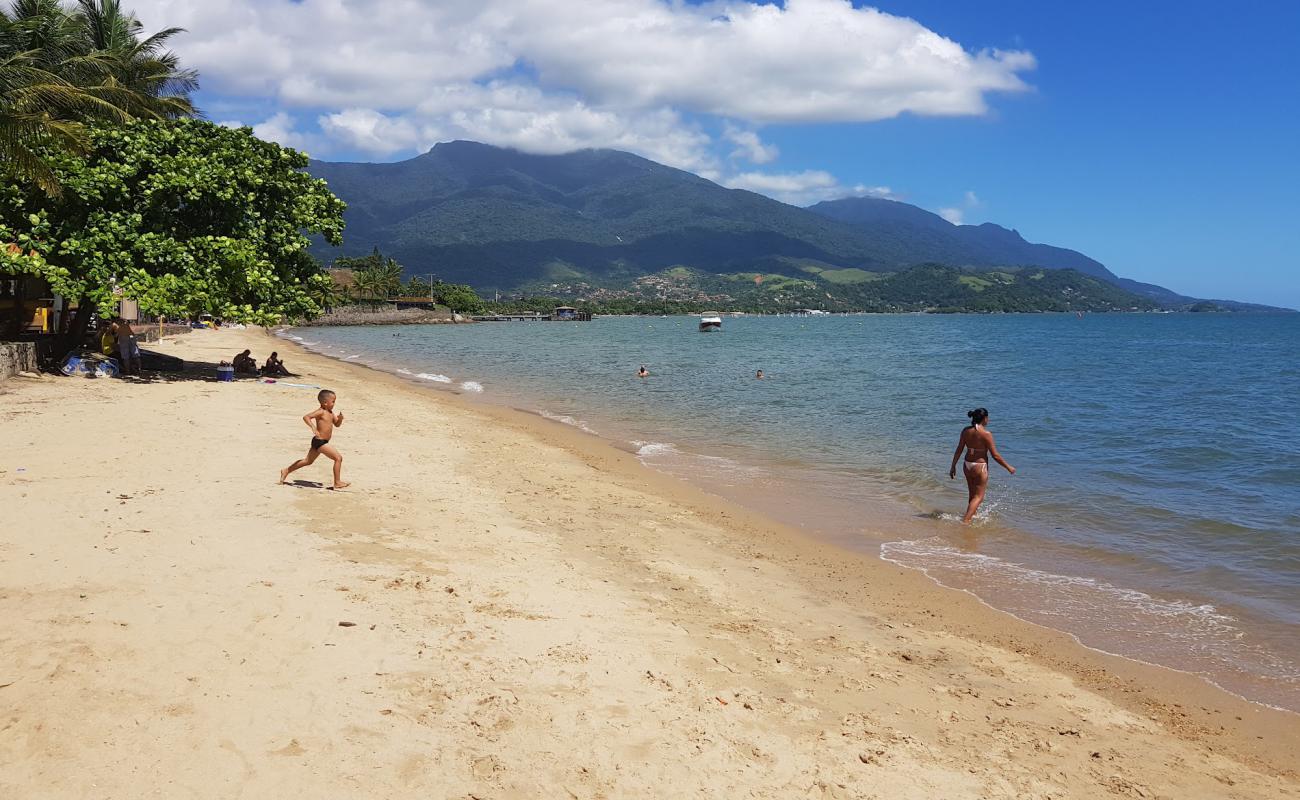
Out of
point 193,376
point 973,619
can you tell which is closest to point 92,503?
point 973,619

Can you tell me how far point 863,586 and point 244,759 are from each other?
20.8ft

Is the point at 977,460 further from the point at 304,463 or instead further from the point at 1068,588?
the point at 304,463

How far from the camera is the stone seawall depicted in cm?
1725

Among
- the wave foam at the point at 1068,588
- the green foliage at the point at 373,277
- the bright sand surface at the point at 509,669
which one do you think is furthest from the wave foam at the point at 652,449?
the green foliage at the point at 373,277

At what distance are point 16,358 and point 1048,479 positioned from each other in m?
21.9

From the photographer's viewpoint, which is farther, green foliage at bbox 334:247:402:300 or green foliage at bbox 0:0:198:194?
green foliage at bbox 334:247:402:300

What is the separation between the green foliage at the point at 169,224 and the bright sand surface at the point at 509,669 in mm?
10418

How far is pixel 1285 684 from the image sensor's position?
21.9ft

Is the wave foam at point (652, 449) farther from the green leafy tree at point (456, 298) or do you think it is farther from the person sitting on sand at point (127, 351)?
the green leafy tree at point (456, 298)

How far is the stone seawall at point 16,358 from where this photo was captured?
17.2 metres

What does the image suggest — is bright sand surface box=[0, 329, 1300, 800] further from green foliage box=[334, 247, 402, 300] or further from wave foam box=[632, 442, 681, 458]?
green foliage box=[334, 247, 402, 300]

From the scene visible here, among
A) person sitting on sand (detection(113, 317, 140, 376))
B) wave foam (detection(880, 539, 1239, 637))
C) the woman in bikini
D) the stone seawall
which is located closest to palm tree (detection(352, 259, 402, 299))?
person sitting on sand (detection(113, 317, 140, 376))

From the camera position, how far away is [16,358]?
18016 millimetres

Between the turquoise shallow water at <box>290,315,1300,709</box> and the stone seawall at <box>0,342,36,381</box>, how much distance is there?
40.2 ft
